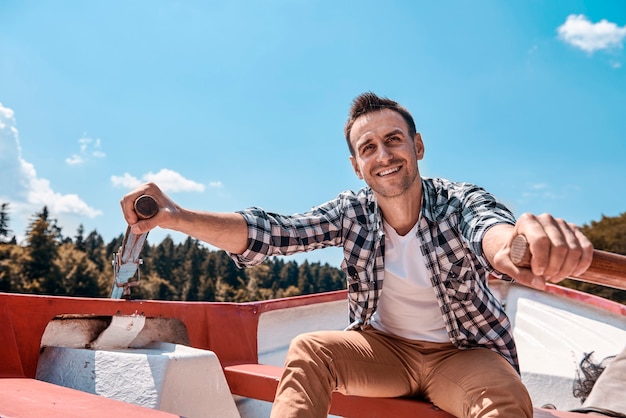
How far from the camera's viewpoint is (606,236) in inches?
966

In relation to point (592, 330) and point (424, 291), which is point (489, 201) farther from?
point (592, 330)

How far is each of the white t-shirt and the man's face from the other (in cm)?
19

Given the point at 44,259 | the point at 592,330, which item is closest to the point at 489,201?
the point at 592,330

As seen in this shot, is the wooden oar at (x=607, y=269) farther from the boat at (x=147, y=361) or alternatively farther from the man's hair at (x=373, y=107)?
the man's hair at (x=373, y=107)

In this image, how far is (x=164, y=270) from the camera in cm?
5447

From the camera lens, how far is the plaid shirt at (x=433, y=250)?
1.79 m

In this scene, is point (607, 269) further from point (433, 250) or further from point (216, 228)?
point (216, 228)

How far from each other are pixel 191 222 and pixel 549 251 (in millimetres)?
1079

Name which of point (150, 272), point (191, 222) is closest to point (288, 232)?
point (191, 222)

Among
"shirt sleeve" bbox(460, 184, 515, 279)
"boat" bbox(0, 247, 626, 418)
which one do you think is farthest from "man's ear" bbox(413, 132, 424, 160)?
"boat" bbox(0, 247, 626, 418)

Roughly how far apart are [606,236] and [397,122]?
87.3ft

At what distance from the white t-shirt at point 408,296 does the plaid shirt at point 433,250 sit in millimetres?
47

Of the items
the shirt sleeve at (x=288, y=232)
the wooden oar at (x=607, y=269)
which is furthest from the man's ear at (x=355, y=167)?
the wooden oar at (x=607, y=269)

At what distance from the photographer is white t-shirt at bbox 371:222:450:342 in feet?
6.16
